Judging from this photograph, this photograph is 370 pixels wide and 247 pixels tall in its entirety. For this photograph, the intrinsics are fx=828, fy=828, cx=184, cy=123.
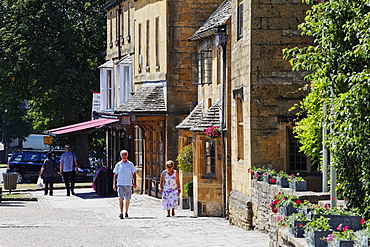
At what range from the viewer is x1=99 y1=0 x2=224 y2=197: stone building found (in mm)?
29047

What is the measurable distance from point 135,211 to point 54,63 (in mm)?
20850

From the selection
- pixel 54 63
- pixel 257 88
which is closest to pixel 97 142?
pixel 54 63

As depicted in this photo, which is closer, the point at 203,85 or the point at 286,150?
the point at 286,150

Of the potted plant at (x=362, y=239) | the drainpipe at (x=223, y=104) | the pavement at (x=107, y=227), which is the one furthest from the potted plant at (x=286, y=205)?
the drainpipe at (x=223, y=104)

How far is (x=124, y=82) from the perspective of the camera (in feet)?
118

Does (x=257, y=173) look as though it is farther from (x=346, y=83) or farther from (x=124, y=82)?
(x=124, y=82)

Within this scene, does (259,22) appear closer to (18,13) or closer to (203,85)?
(203,85)

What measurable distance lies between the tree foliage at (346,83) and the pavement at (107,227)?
2.73 m

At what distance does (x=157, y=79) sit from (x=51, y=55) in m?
15.6

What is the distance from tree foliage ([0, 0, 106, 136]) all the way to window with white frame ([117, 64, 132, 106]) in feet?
26.7

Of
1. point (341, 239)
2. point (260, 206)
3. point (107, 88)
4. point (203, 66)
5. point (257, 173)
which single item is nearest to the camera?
point (341, 239)

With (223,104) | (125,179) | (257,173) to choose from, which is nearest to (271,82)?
(257,173)

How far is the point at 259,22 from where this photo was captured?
750 inches

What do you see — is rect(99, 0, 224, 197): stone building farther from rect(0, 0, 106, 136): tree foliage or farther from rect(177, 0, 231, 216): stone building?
rect(0, 0, 106, 136): tree foliage
